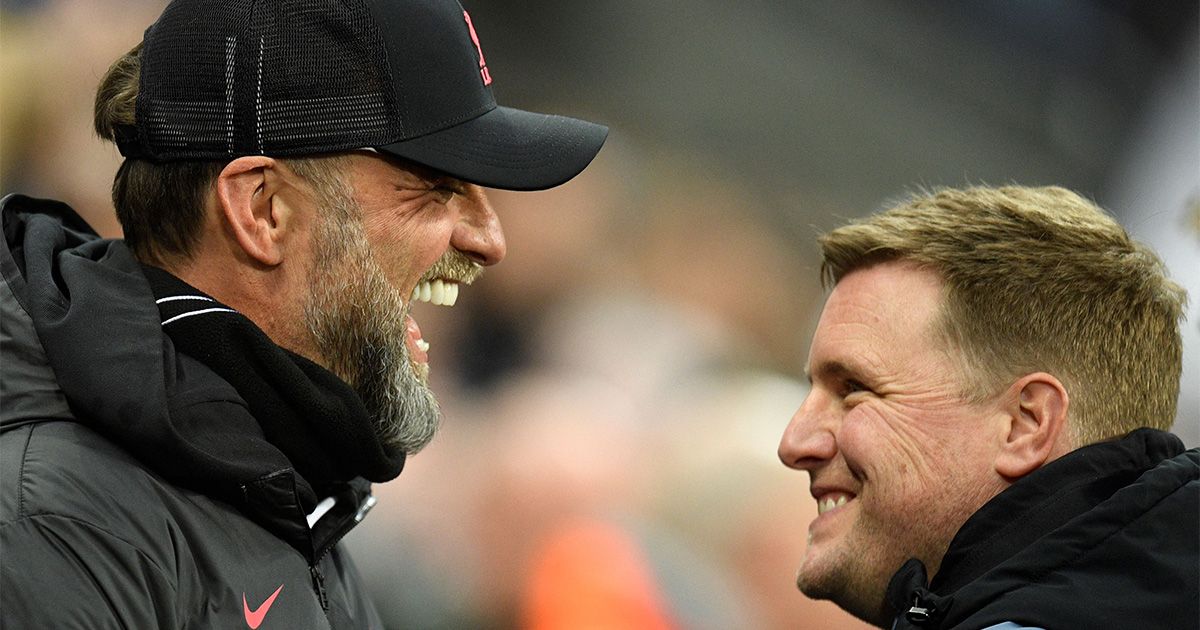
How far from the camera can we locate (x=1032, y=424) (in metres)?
1.54

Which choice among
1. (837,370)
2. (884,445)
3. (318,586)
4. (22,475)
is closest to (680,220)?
(837,370)

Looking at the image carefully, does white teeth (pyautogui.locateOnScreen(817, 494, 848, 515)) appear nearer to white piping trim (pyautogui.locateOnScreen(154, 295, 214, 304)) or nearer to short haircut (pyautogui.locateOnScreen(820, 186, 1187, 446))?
short haircut (pyautogui.locateOnScreen(820, 186, 1187, 446))

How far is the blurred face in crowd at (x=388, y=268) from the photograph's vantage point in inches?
61.6

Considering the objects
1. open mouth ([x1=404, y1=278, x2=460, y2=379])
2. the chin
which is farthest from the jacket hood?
the chin

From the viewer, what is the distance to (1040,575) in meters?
1.29

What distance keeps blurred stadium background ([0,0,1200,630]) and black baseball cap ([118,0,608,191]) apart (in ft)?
5.68

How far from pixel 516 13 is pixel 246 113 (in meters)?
2.02

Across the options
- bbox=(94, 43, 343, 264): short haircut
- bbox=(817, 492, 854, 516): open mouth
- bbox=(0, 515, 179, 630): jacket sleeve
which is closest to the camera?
bbox=(0, 515, 179, 630): jacket sleeve

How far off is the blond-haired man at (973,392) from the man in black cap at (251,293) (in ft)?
1.65

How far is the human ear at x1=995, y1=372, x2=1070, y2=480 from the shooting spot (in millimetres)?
1517

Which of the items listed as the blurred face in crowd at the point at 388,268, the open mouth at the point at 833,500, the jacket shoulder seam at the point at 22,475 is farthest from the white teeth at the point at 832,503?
the jacket shoulder seam at the point at 22,475

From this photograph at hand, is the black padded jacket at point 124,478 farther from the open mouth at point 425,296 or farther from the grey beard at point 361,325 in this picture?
the open mouth at point 425,296

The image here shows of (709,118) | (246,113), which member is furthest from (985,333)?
(709,118)

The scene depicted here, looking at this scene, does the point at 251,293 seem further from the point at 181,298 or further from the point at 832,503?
the point at 832,503
